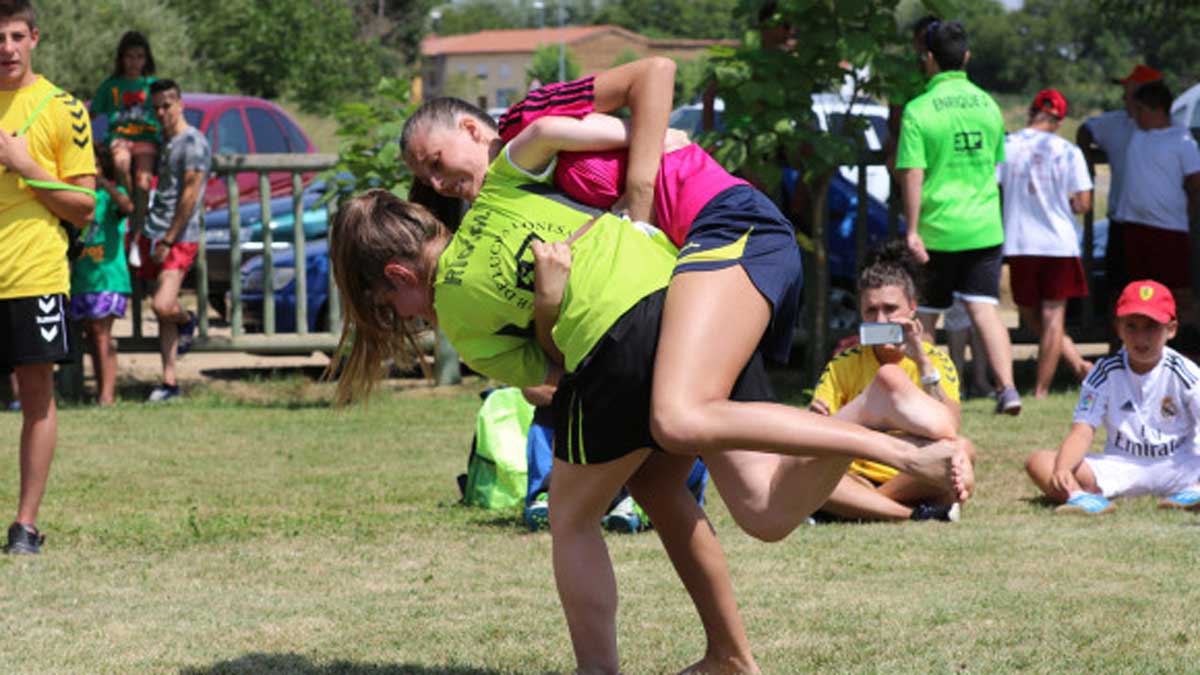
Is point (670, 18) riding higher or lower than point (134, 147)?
lower

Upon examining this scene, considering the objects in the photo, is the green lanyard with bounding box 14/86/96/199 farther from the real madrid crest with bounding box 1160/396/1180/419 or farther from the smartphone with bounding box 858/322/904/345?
the real madrid crest with bounding box 1160/396/1180/419

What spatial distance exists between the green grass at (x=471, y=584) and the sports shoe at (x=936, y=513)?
0.17 m

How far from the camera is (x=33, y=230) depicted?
6418 mm

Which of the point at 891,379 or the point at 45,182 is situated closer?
the point at 891,379

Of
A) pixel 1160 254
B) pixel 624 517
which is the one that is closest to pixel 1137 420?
pixel 624 517

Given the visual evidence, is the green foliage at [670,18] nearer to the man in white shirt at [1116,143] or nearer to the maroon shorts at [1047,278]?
the man in white shirt at [1116,143]

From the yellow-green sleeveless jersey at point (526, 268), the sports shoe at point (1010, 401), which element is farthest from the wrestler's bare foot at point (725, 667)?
the sports shoe at point (1010, 401)

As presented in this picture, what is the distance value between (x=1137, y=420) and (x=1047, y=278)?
3.39 meters

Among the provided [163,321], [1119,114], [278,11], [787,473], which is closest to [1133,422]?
[787,473]

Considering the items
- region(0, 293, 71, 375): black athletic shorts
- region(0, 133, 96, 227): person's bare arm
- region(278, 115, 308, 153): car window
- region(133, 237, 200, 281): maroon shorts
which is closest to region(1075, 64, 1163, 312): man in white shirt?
region(133, 237, 200, 281): maroon shorts

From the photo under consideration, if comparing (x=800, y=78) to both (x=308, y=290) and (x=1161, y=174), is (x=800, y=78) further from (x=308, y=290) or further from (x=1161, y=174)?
(x=308, y=290)

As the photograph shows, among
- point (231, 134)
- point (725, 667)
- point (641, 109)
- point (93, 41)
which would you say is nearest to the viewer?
point (641, 109)

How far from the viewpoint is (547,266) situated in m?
4.01

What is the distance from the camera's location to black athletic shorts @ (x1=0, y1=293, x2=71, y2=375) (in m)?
6.35
